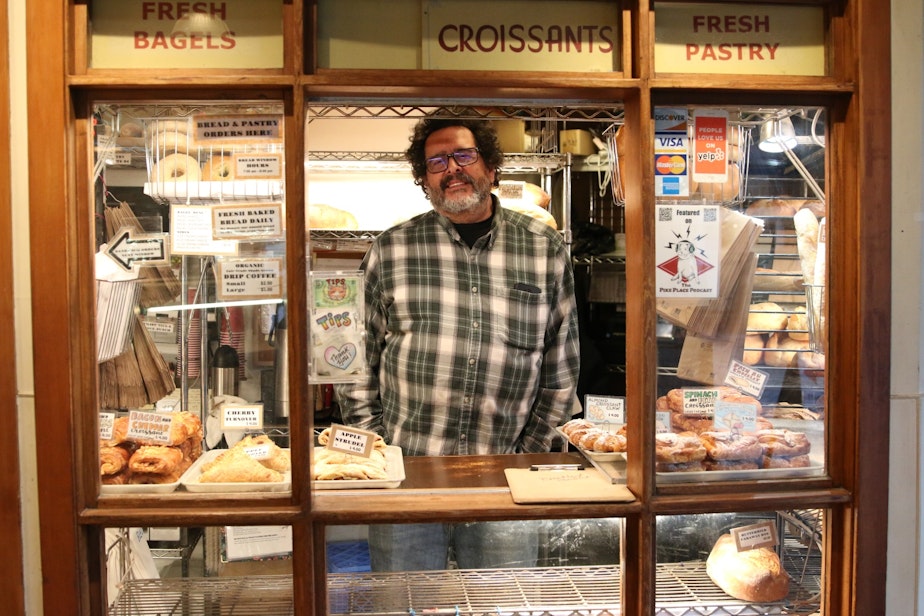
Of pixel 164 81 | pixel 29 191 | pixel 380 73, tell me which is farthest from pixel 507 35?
pixel 29 191

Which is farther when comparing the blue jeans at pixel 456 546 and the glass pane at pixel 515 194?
the glass pane at pixel 515 194

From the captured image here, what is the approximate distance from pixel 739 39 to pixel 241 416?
51.8 inches

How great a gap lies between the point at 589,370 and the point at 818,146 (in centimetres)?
245

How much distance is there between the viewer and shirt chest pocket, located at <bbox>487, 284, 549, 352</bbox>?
2424mm

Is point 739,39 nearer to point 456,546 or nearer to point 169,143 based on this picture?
point 169,143

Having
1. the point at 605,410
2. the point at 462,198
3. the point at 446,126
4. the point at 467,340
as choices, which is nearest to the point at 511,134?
the point at 446,126

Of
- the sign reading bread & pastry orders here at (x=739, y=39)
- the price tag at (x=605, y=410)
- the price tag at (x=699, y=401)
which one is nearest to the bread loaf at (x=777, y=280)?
the price tag at (x=699, y=401)

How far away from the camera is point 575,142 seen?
398 centimetres

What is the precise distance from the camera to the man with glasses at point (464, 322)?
2395 millimetres

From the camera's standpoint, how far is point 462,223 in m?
2.53

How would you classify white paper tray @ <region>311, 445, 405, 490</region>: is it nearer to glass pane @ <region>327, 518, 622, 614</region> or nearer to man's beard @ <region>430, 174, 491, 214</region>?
glass pane @ <region>327, 518, 622, 614</region>

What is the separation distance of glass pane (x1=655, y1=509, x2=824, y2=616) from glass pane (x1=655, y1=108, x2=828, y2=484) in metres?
0.14

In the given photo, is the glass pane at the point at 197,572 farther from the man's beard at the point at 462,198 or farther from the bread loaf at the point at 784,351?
the man's beard at the point at 462,198

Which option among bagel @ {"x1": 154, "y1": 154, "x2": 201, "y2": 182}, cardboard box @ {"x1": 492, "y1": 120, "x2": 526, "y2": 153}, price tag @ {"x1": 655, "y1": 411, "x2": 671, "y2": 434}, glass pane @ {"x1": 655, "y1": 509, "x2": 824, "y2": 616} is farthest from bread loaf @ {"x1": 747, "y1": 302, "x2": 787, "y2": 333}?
cardboard box @ {"x1": 492, "y1": 120, "x2": 526, "y2": 153}
